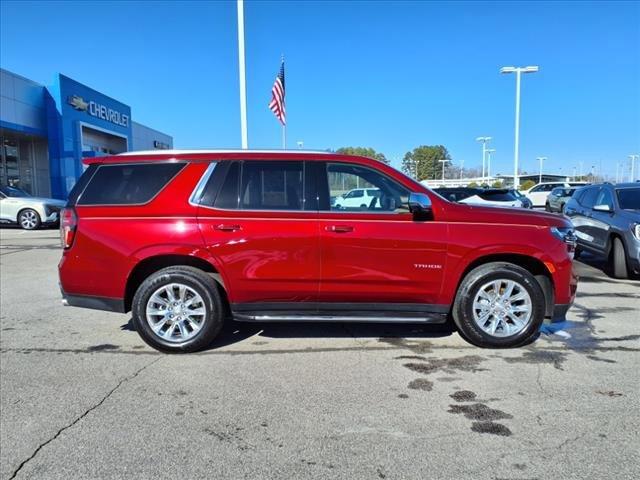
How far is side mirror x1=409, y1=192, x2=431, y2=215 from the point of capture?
182 inches

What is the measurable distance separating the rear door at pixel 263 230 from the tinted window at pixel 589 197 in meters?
7.49

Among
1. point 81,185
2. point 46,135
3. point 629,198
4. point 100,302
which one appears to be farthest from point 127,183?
point 46,135

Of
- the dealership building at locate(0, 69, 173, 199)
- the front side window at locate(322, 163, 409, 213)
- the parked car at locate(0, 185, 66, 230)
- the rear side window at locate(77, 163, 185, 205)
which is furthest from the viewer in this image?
the dealership building at locate(0, 69, 173, 199)

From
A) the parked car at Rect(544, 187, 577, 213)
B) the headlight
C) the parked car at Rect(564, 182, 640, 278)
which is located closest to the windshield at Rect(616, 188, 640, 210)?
the parked car at Rect(564, 182, 640, 278)

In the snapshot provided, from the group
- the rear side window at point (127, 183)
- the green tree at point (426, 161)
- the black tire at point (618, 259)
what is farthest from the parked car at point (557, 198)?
the green tree at point (426, 161)

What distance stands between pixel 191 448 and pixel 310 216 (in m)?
2.32

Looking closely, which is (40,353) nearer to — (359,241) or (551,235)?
(359,241)

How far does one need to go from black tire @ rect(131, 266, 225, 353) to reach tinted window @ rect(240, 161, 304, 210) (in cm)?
84

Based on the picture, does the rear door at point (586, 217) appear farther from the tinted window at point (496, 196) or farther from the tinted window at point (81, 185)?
the tinted window at point (81, 185)

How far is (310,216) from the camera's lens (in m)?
4.68

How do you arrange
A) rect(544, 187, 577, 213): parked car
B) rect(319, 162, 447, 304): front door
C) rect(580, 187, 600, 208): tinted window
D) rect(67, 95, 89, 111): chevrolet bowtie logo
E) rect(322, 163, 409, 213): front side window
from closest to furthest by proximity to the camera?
1. rect(319, 162, 447, 304): front door
2. rect(322, 163, 409, 213): front side window
3. rect(580, 187, 600, 208): tinted window
4. rect(544, 187, 577, 213): parked car
5. rect(67, 95, 89, 111): chevrolet bowtie logo

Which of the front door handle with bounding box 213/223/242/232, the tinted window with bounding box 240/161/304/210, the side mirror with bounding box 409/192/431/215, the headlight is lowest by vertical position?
the headlight

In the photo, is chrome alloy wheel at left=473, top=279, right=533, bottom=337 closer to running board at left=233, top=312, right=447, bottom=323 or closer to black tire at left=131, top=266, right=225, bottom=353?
running board at left=233, top=312, right=447, bottom=323

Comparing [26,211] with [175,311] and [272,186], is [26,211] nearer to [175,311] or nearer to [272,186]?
[175,311]
